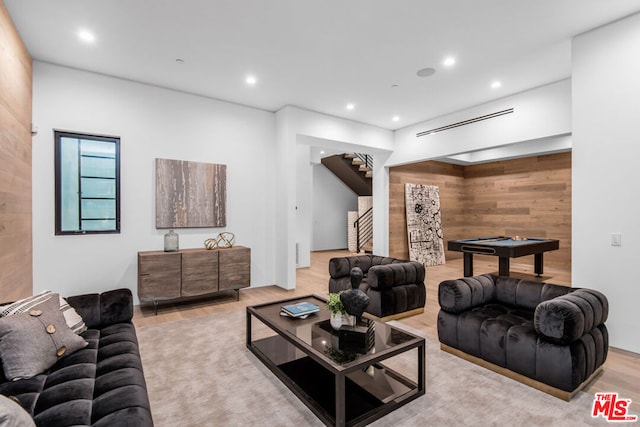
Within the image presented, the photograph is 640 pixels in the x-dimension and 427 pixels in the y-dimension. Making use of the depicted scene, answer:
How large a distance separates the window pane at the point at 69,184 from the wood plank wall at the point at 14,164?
333 mm

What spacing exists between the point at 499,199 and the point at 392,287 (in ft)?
19.7

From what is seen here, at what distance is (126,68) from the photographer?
413 centimetres

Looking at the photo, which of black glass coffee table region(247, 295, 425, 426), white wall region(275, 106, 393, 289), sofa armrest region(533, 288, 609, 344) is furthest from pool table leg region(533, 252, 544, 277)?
black glass coffee table region(247, 295, 425, 426)

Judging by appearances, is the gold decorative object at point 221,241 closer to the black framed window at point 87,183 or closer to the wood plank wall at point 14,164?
the black framed window at point 87,183

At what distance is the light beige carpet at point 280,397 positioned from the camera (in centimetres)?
204

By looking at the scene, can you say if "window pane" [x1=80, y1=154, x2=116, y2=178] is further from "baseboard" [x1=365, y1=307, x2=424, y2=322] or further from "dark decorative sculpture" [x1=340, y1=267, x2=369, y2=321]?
"baseboard" [x1=365, y1=307, x2=424, y2=322]

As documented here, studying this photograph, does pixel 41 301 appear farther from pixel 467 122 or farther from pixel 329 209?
pixel 329 209

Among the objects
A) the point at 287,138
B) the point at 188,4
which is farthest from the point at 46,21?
the point at 287,138

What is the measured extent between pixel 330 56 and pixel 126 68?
262 centimetres

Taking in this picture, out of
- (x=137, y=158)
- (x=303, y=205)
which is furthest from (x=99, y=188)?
(x=303, y=205)

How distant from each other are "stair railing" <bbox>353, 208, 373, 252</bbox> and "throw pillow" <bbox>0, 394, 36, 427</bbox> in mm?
9797

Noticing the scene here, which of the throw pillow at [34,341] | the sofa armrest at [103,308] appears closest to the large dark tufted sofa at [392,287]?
the sofa armrest at [103,308]

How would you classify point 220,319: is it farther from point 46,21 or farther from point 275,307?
point 46,21

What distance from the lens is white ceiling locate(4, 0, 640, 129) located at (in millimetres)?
2955
